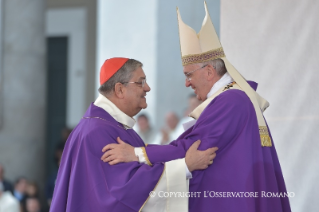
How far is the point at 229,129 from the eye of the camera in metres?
3.43

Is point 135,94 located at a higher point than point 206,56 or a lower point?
lower

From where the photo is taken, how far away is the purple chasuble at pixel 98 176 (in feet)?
10.9

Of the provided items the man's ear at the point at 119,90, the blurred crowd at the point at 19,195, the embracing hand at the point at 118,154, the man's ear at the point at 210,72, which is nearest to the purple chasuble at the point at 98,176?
the embracing hand at the point at 118,154

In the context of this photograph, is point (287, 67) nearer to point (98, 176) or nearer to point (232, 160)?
point (232, 160)

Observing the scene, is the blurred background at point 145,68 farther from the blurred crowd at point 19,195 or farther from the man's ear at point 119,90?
the man's ear at point 119,90

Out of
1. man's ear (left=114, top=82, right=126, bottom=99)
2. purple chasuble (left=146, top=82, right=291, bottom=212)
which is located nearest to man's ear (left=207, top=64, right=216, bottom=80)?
purple chasuble (left=146, top=82, right=291, bottom=212)

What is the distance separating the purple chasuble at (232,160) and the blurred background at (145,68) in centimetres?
116

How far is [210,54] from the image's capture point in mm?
3736

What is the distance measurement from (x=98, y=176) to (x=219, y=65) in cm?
111

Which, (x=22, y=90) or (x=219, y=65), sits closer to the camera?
(x=219, y=65)

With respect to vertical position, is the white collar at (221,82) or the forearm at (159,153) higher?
the white collar at (221,82)

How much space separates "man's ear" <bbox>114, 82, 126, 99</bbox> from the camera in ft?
12.0

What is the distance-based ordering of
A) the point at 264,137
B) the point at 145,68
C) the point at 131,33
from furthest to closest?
the point at 131,33 < the point at 145,68 < the point at 264,137

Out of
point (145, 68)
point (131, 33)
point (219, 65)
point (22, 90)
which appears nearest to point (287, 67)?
point (219, 65)
